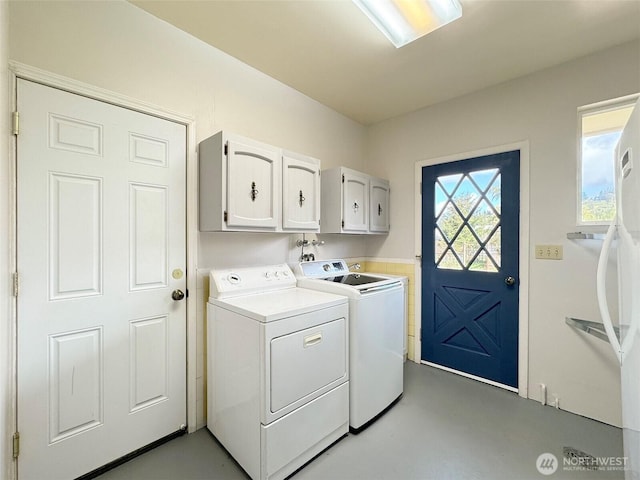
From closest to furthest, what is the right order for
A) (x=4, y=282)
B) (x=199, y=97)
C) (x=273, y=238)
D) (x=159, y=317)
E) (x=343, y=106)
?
(x=4, y=282), (x=159, y=317), (x=199, y=97), (x=273, y=238), (x=343, y=106)

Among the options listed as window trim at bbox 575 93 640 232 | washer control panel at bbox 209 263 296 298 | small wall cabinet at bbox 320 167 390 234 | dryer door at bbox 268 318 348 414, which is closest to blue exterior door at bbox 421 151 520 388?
window trim at bbox 575 93 640 232

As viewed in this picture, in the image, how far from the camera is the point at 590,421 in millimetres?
2023

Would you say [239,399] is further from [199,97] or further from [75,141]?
[199,97]

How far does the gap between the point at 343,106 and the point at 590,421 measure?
3280 mm

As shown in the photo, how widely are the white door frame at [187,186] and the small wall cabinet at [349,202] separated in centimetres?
118

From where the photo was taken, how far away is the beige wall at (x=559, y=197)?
201 centimetres

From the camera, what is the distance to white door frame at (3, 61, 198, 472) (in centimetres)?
133

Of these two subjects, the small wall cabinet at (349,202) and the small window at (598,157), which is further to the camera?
the small wall cabinet at (349,202)

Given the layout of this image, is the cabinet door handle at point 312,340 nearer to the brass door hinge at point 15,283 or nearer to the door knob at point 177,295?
the door knob at point 177,295

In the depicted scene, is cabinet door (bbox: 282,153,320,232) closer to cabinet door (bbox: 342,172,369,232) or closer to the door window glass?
cabinet door (bbox: 342,172,369,232)

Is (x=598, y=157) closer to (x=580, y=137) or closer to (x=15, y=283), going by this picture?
(x=580, y=137)

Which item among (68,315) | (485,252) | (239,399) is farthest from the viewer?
(485,252)

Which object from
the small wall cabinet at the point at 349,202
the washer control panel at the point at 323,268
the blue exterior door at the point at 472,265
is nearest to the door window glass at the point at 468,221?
the blue exterior door at the point at 472,265

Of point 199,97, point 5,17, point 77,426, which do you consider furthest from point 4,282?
point 199,97
